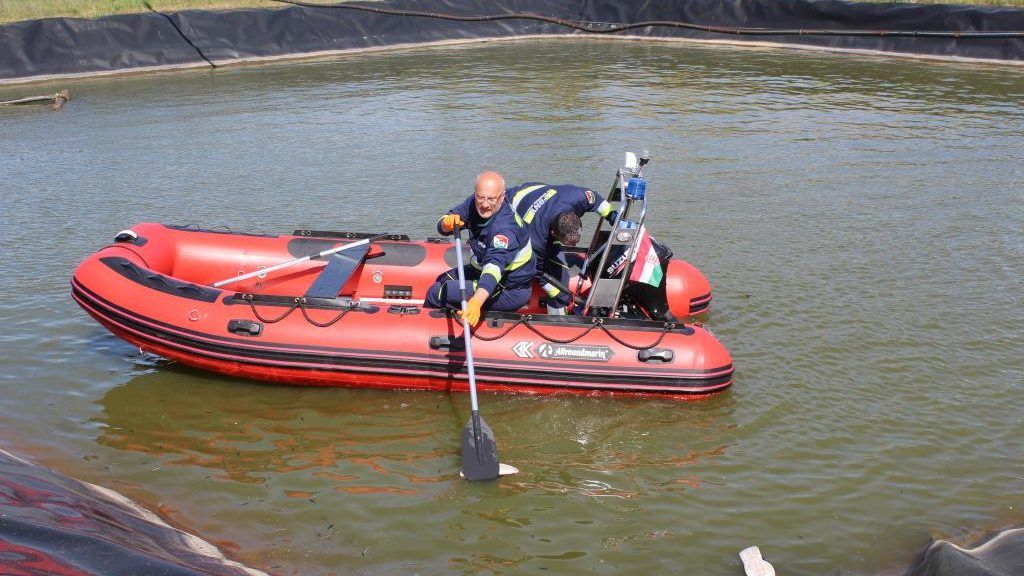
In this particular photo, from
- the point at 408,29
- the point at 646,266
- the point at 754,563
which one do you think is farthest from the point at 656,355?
the point at 408,29

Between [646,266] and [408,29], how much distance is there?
1467 centimetres

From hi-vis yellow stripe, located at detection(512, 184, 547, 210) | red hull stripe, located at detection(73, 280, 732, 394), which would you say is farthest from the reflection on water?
hi-vis yellow stripe, located at detection(512, 184, 547, 210)

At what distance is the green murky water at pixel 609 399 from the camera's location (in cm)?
481

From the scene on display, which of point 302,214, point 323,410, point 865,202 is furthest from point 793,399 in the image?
point 302,214

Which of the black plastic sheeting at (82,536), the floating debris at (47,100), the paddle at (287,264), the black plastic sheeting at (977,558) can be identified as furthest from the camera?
the floating debris at (47,100)

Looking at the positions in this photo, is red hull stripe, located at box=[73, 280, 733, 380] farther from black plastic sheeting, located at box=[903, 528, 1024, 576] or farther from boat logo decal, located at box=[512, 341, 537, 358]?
black plastic sheeting, located at box=[903, 528, 1024, 576]

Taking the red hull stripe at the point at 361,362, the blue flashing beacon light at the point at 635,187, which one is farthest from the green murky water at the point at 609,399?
the blue flashing beacon light at the point at 635,187

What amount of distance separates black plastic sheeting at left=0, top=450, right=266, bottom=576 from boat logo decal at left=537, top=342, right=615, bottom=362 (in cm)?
242

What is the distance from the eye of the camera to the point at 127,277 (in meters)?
6.29

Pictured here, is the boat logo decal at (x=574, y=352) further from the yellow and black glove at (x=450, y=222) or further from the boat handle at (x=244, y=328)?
the boat handle at (x=244, y=328)

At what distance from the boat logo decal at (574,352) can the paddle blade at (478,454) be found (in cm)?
87

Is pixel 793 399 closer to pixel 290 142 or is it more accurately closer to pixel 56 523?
pixel 56 523

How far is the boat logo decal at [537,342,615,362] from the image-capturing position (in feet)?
19.8

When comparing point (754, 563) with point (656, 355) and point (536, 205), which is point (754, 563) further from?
point (536, 205)
